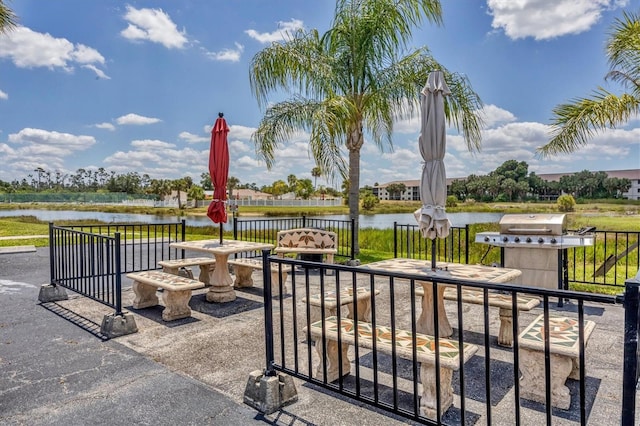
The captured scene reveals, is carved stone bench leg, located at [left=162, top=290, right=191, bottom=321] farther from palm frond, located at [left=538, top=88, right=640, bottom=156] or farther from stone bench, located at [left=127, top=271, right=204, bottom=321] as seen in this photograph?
palm frond, located at [left=538, top=88, right=640, bottom=156]

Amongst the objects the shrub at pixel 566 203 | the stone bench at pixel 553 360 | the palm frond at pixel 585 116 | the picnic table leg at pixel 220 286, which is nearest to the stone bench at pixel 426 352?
the stone bench at pixel 553 360

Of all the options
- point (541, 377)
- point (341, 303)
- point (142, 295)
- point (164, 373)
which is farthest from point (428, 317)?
point (142, 295)

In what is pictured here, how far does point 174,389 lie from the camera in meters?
2.78

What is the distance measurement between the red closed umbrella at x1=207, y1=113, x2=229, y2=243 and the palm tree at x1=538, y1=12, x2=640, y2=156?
6586mm

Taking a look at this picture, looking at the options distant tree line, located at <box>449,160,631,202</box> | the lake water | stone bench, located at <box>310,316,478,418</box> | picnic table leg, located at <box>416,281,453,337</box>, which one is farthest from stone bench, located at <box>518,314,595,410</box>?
distant tree line, located at <box>449,160,631,202</box>

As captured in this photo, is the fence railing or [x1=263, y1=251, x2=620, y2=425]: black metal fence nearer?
[x1=263, y1=251, x2=620, y2=425]: black metal fence

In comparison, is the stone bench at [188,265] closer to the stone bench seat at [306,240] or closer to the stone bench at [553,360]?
the stone bench seat at [306,240]

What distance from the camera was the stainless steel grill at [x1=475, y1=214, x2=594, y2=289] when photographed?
512 centimetres

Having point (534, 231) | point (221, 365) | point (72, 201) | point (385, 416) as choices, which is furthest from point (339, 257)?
point (72, 201)

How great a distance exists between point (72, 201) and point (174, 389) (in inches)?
1309

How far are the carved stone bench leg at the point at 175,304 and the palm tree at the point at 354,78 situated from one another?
4.30 m

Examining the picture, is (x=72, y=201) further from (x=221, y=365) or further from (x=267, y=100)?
(x=221, y=365)

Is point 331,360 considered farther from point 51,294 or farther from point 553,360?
point 51,294

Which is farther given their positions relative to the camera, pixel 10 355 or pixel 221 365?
pixel 10 355
